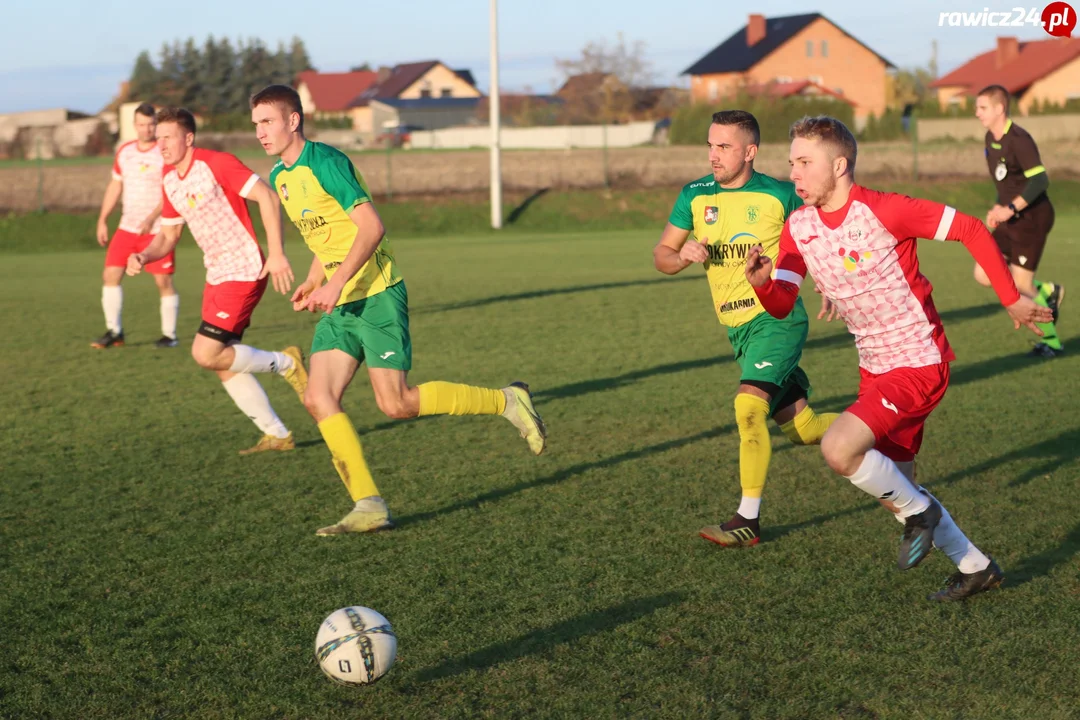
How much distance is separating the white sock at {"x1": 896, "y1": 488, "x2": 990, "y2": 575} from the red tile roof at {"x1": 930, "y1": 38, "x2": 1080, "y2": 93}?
69108mm

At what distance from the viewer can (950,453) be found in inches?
276

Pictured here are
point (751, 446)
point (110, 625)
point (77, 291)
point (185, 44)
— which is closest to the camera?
point (110, 625)

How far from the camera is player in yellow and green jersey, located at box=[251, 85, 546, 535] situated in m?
5.65

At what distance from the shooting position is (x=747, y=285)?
564cm

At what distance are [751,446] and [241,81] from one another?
105463 millimetres

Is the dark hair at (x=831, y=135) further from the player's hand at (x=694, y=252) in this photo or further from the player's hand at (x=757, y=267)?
the player's hand at (x=694, y=252)

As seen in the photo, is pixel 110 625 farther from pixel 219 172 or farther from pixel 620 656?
pixel 219 172

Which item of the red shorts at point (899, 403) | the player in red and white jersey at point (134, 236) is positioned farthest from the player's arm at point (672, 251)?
the player in red and white jersey at point (134, 236)

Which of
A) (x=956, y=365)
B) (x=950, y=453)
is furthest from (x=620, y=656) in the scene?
(x=956, y=365)

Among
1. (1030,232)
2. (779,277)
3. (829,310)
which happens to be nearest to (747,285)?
(829,310)

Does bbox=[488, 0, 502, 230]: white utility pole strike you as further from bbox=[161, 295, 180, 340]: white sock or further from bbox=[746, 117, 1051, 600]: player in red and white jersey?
bbox=[746, 117, 1051, 600]: player in red and white jersey

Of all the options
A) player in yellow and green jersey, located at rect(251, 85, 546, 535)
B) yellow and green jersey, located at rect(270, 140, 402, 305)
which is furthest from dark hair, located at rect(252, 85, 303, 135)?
yellow and green jersey, located at rect(270, 140, 402, 305)

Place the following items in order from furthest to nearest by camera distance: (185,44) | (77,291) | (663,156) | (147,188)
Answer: (185,44)
(663,156)
(77,291)
(147,188)

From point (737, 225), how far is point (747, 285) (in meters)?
0.30
